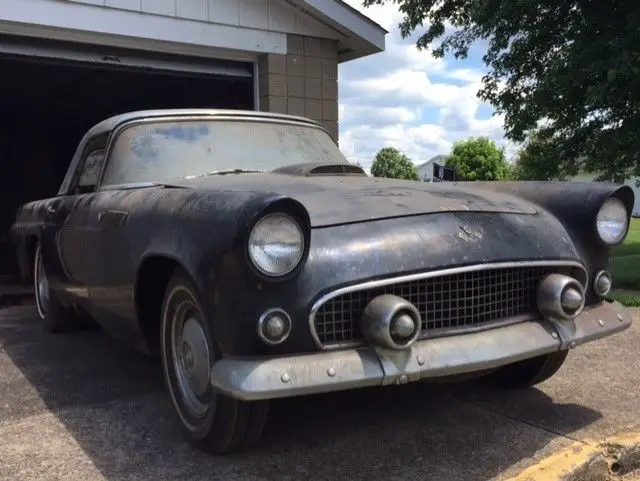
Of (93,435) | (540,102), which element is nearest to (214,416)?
(93,435)

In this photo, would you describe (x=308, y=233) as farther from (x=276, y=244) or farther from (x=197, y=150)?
(x=197, y=150)

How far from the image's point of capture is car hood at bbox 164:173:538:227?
2756 mm

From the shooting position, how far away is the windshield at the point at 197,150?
12.5 ft

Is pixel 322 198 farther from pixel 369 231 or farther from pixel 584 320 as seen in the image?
pixel 584 320

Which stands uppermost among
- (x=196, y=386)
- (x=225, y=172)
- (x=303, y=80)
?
(x=303, y=80)

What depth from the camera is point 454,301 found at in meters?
2.71

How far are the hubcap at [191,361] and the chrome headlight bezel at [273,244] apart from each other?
48 cm

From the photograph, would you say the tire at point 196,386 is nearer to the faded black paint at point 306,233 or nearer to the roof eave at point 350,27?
the faded black paint at point 306,233

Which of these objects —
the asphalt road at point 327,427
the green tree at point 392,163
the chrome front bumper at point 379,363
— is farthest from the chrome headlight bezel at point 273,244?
the green tree at point 392,163

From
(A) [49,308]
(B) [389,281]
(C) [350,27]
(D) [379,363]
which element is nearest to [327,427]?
(D) [379,363]

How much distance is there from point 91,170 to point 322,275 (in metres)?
2.44

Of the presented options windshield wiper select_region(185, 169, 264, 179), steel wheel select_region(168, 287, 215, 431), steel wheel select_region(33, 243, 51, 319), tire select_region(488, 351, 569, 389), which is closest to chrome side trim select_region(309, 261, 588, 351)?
steel wheel select_region(168, 287, 215, 431)

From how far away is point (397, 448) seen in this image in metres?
2.84

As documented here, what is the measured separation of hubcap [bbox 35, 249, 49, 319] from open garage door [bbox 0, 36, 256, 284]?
2643mm
